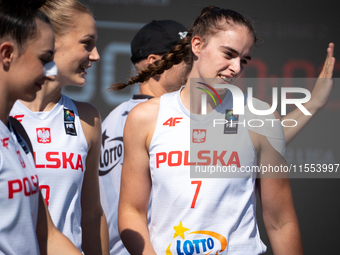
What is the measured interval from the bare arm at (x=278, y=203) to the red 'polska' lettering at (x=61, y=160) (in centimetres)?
75

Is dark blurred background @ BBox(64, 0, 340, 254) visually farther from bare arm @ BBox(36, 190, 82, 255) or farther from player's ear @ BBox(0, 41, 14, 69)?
player's ear @ BBox(0, 41, 14, 69)

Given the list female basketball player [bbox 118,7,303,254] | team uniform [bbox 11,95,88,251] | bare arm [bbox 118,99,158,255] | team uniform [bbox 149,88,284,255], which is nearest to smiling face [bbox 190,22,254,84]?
female basketball player [bbox 118,7,303,254]

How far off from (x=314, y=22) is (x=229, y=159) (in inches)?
101

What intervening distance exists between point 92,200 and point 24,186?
0.83 metres

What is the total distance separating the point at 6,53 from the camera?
1272 mm

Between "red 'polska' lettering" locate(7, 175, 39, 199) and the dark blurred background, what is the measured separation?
7.95 ft

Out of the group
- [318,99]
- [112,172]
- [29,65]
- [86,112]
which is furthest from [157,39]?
[29,65]

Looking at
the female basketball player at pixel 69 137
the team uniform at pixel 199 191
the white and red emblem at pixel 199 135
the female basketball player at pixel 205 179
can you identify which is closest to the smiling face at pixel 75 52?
the female basketball player at pixel 69 137

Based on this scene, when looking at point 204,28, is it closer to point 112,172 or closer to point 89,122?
point 89,122

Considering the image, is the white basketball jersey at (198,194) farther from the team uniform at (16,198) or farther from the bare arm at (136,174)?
the team uniform at (16,198)

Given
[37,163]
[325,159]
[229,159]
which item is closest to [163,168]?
[229,159]

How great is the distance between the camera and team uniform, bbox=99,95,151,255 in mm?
2641

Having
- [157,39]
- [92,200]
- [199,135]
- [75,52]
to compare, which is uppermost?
[75,52]

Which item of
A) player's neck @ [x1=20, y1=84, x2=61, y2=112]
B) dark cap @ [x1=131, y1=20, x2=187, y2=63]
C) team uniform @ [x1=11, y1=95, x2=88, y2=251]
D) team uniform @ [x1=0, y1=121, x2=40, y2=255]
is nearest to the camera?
team uniform @ [x1=0, y1=121, x2=40, y2=255]
